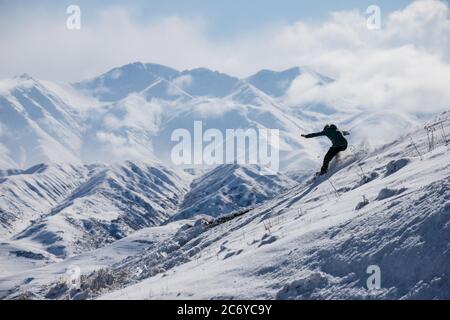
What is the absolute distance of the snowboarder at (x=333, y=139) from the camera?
21594 mm

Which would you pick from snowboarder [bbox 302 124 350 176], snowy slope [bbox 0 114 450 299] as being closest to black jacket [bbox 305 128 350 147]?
snowboarder [bbox 302 124 350 176]

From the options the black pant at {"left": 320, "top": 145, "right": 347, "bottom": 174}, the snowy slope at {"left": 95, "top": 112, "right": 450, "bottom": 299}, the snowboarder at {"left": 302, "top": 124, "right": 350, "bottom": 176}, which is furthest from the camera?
the black pant at {"left": 320, "top": 145, "right": 347, "bottom": 174}

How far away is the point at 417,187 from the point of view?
468 inches

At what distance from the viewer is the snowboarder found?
21.6 m

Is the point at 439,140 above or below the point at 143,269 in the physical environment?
above

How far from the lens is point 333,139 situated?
2203 cm

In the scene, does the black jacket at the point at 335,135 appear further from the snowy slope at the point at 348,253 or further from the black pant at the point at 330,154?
the snowy slope at the point at 348,253

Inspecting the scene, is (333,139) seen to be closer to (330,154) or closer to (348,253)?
(330,154)

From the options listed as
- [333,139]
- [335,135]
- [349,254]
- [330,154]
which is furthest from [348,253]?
[330,154]

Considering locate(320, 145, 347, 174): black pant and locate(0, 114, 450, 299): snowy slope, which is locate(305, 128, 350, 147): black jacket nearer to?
locate(320, 145, 347, 174): black pant
